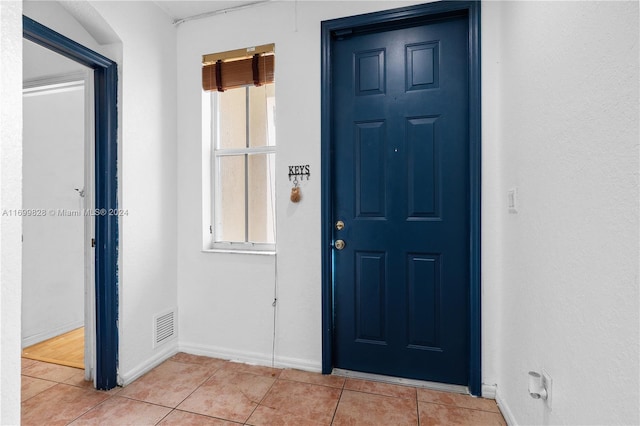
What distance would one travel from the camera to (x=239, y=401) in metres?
1.82

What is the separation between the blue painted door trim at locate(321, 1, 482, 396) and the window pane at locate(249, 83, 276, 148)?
47 cm

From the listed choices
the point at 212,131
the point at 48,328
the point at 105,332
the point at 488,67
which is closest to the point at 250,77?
the point at 212,131

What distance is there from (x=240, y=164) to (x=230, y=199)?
0.97 feet

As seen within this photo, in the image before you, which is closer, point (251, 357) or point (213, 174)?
point (251, 357)

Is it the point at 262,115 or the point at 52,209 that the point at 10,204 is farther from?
the point at 52,209

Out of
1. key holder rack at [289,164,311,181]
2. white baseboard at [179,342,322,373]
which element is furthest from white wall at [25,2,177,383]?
key holder rack at [289,164,311,181]

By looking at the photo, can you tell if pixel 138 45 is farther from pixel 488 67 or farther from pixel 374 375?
pixel 374 375

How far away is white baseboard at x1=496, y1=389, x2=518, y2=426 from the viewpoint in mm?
1560

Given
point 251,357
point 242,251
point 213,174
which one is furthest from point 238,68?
point 251,357

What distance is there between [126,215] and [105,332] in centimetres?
75

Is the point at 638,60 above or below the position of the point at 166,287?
above

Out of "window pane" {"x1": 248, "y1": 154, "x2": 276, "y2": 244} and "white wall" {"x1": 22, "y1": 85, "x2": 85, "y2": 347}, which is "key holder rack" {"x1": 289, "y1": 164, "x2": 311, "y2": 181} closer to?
"window pane" {"x1": 248, "y1": 154, "x2": 276, "y2": 244}

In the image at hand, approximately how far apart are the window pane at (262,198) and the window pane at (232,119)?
21cm

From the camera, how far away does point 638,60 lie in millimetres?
739
